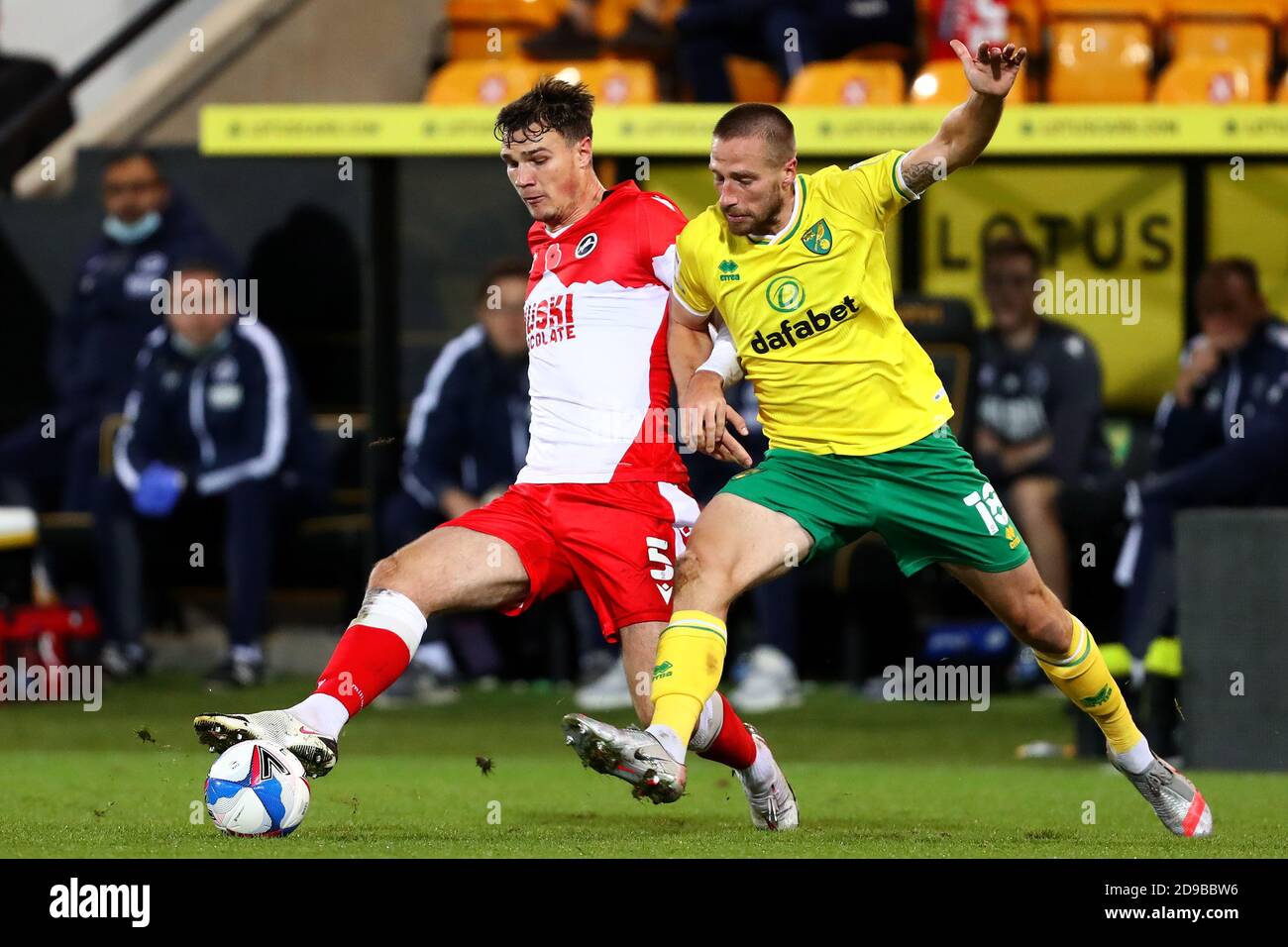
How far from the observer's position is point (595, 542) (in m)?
6.12

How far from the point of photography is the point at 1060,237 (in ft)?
41.4

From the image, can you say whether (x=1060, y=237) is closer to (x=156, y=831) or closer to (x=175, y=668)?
(x=175, y=668)

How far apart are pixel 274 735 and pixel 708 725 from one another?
1123mm

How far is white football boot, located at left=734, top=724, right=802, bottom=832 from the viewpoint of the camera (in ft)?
20.9

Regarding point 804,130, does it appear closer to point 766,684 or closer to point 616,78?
point 616,78

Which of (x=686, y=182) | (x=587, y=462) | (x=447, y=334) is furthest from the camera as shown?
(x=447, y=334)

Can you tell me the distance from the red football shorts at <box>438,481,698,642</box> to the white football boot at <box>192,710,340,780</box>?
2.32ft

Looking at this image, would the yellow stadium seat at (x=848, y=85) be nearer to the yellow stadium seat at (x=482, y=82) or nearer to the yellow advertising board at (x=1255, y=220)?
the yellow stadium seat at (x=482, y=82)

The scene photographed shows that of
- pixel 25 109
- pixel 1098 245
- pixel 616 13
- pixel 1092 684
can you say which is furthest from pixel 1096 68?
pixel 1092 684

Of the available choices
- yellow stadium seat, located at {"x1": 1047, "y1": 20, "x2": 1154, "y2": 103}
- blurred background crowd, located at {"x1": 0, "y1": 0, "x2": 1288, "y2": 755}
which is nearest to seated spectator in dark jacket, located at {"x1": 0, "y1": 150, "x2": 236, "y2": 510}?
blurred background crowd, located at {"x1": 0, "y1": 0, "x2": 1288, "y2": 755}

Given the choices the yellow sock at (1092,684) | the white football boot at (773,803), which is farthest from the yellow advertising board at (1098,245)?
the white football boot at (773,803)

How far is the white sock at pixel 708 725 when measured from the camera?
6.03m

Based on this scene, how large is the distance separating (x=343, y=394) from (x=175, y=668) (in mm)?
1920
